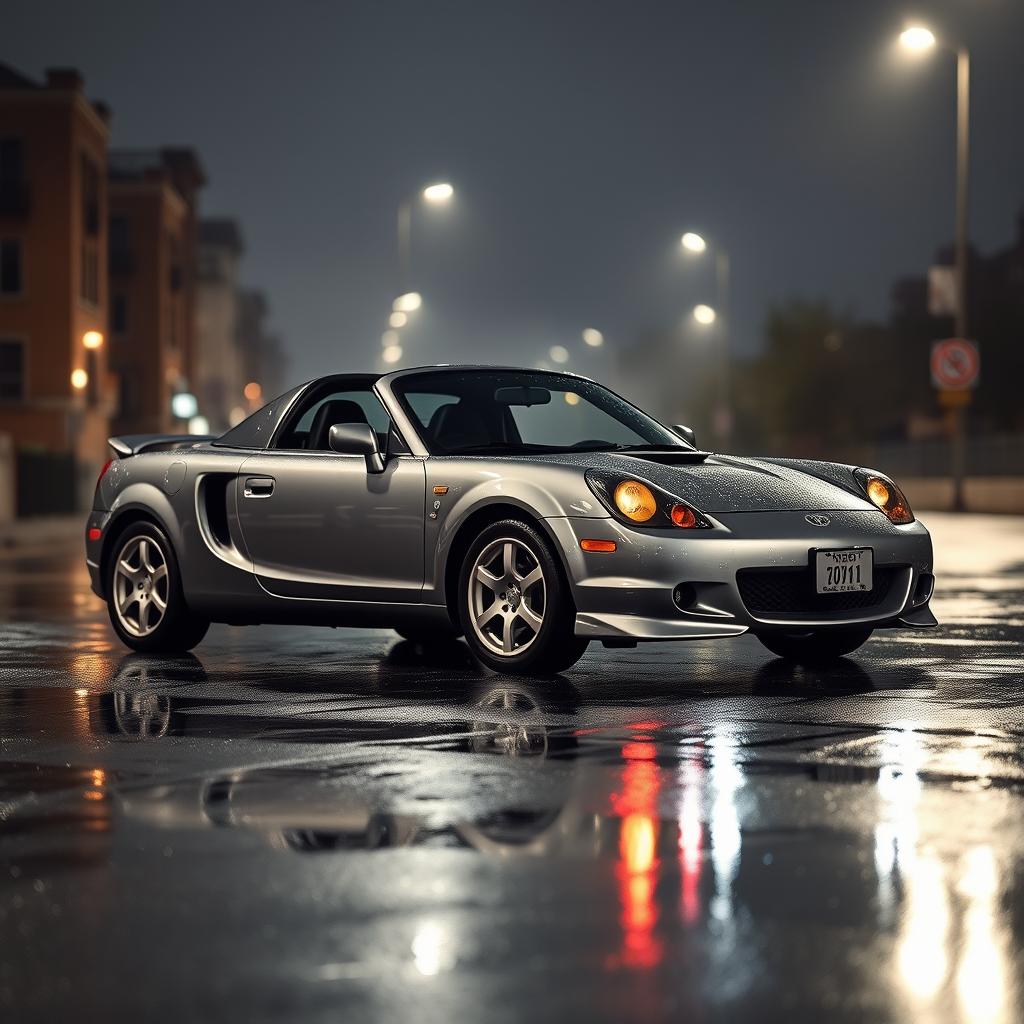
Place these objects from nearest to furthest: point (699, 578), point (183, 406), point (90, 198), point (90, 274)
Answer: point (699, 578) → point (183, 406) → point (90, 274) → point (90, 198)

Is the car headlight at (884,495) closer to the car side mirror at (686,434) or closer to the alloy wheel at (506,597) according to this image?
the car side mirror at (686,434)

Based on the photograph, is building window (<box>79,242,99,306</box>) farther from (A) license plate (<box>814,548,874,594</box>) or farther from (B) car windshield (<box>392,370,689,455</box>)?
(A) license plate (<box>814,548,874,594</box>)

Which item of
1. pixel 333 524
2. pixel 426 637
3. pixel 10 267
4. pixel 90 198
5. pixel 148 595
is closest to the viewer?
pixel 333 524

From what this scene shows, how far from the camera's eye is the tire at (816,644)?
443 inches

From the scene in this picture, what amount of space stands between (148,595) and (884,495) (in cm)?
406

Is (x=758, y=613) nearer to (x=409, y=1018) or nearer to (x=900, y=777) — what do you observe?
(x=900, y=777)

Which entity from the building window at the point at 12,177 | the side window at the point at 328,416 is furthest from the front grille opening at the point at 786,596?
the building window at the point at 12,177

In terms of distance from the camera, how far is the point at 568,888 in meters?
5.47

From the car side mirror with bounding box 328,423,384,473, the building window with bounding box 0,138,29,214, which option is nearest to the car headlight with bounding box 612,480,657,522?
the car side mirror with bounding box 328,423,384,473

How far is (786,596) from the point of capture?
10.2 meters

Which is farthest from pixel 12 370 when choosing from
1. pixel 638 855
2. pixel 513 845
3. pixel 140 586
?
pixel 638 855

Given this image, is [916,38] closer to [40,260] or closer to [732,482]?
[732,482]

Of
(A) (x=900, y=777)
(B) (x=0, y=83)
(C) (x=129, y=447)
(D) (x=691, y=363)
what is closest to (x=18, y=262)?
(B) (x=0, y=83)

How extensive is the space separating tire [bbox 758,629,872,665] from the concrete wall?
3605cm
